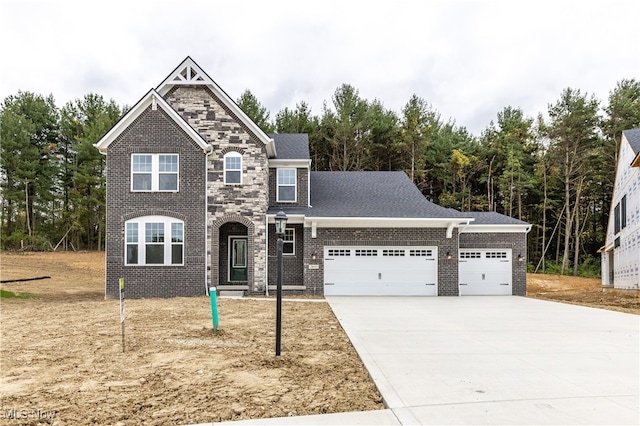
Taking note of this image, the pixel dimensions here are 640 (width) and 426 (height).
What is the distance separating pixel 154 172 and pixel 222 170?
8.25 ft

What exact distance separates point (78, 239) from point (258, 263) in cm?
2786

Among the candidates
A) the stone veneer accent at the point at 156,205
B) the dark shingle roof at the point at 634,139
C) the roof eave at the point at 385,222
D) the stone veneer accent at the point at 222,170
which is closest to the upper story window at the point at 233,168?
the stone veneer accent at the point at 222,170

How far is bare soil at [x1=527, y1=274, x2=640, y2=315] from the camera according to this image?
14.6 metres

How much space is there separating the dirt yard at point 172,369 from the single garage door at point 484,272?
A: 9.36 m

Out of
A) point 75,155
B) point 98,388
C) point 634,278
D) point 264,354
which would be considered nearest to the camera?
point 98,388

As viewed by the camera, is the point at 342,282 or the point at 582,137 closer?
the point at 342,282

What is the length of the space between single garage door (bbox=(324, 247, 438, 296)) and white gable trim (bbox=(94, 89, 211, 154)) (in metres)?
6.86

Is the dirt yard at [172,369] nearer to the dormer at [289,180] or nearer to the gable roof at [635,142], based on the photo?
the dormer at [289,180]

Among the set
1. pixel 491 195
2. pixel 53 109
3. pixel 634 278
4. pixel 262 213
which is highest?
pixel 53 109

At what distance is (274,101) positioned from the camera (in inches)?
1444

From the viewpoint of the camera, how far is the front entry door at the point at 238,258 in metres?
18.0

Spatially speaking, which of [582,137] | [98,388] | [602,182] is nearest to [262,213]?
[98,388]

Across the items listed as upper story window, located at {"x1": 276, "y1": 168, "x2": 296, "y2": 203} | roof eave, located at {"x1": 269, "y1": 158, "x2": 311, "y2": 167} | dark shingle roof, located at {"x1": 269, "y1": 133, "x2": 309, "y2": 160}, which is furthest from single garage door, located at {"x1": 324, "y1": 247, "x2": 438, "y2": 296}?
dark shingle roof, located at {"x1": 269, "y1": 133, "x2": 309, "y2": 160}

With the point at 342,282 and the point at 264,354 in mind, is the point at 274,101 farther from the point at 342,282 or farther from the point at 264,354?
the point at 264,354
